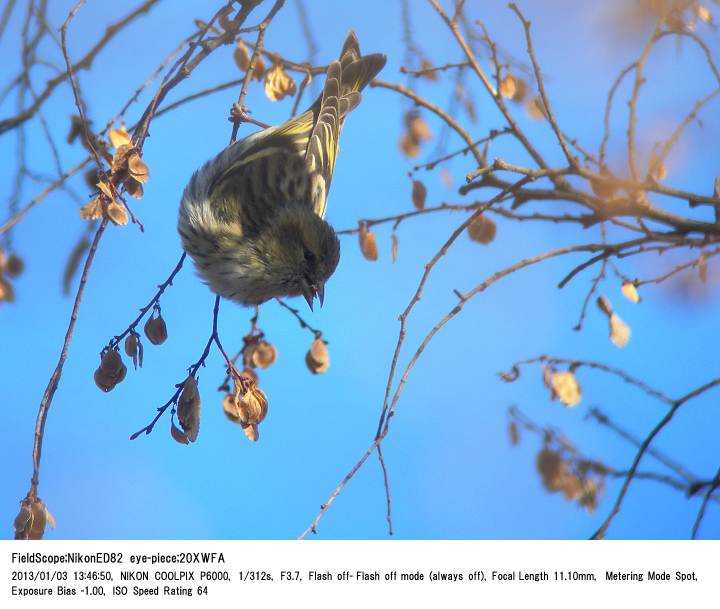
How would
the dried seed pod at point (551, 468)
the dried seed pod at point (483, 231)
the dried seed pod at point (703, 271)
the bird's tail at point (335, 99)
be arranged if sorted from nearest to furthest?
the dried seed pod at point (551, 468)
the dried seed pod at point (703, 271)
the dried seed pod at point (483, 231)
the bird's tail at point (335, 99)

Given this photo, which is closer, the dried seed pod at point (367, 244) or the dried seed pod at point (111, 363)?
the dried seed pod at point (111, 363)

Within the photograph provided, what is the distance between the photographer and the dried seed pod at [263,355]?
1.87 metres

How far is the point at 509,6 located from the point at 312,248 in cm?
86

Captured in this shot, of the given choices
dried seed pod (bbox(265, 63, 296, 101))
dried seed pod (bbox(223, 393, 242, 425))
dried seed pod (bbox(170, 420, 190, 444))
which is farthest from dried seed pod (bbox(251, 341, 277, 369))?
dried seed pod (bbox(265, 63, 296, 101))

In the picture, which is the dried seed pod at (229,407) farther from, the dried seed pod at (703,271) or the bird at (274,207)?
the dried seed pod at (703,271)

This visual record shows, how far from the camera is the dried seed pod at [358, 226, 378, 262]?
6.39 feet

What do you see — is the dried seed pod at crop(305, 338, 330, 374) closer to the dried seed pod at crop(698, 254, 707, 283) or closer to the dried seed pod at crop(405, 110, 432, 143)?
the dried seed pod at crop(405, 110, 432, 143)

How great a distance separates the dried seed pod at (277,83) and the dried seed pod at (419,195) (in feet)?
1.38

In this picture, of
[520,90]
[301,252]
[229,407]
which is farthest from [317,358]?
[520,90]

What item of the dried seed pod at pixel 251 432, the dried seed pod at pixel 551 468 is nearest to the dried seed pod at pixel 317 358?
the dried seed pod at pixel 251 432

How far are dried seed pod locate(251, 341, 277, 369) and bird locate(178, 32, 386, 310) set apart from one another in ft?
0.73

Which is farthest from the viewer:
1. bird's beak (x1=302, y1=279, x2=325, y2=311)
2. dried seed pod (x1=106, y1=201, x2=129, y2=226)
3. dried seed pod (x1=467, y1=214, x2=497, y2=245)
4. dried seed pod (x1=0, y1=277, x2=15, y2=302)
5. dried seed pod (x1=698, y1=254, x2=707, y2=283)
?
bird's beak (x1=302, y1=279, x2=325, y2=311)

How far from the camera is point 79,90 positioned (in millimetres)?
1542

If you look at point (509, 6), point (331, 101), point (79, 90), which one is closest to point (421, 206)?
point (509, 6)
